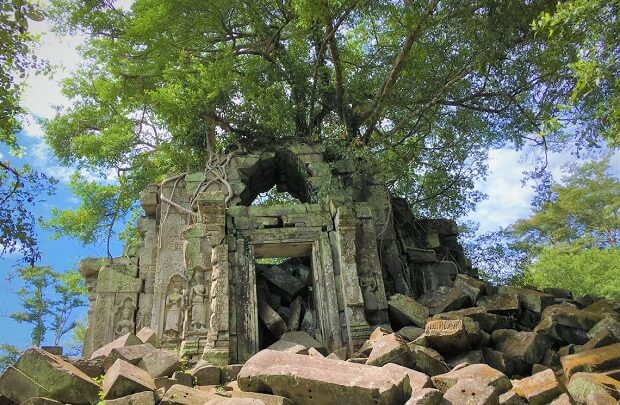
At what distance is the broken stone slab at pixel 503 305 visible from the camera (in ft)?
25.3

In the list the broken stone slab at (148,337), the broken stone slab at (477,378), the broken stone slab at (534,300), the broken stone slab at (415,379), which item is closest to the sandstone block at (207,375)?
the broken stone slab at (148,337)

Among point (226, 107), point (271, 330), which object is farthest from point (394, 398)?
point (226, 107)

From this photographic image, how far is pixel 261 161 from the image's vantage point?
32.4ft

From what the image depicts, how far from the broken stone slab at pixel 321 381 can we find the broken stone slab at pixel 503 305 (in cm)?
341

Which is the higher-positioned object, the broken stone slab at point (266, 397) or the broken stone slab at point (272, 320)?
the broken stone slab at point (272, 320)

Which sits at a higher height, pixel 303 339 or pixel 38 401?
pixel 303 339

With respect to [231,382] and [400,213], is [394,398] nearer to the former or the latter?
[231,382]

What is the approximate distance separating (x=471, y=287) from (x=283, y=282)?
9.75 ft

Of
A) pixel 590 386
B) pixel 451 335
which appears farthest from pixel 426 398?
pixel 451 335

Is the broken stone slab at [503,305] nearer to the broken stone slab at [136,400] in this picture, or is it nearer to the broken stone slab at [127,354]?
the broken stone slab at [127,354]

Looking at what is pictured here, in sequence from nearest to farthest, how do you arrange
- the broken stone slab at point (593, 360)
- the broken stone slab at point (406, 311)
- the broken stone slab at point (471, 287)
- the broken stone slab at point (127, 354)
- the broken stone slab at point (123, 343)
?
the broken stone slab at point (593, 360), the broken stone slab at point (127, 354), the broken stone slab at point (123, 343), the broken stone slab at point (406, 311), the broken stone slab at point (471, 287)

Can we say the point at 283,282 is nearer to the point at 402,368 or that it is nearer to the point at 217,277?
the point at 217,277

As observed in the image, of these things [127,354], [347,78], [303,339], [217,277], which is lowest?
[127,354]

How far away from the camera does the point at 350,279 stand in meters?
7.80
